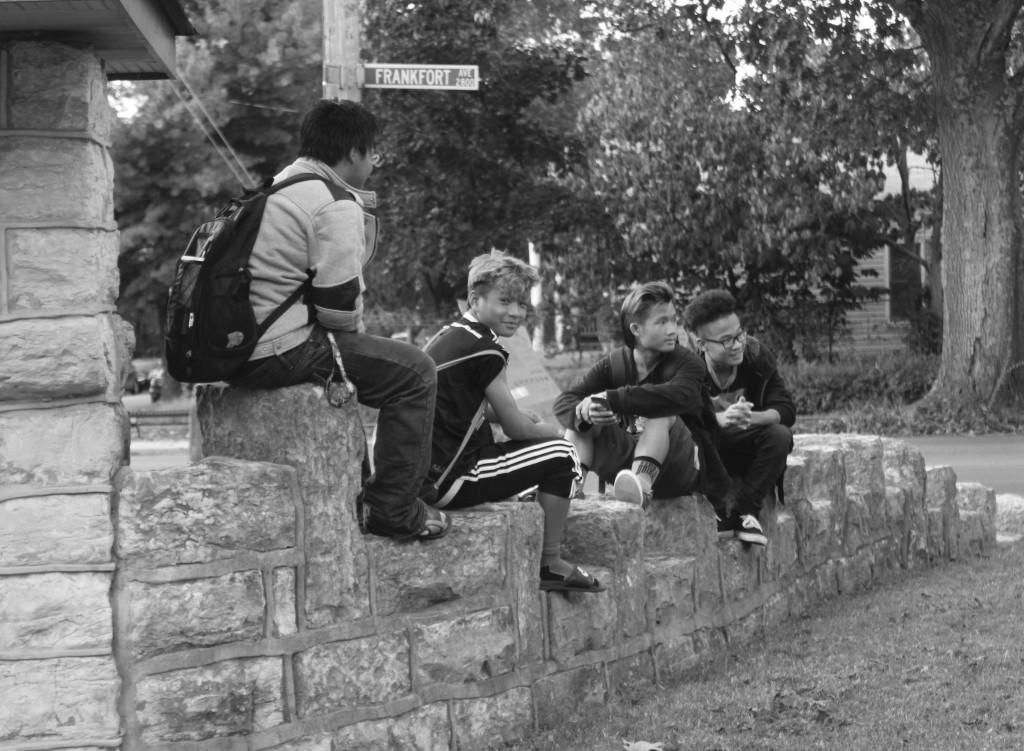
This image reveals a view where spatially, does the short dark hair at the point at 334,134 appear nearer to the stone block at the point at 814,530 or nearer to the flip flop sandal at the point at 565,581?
the flip flop sandal at the point at 565,581

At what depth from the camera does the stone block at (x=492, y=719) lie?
511 centimetres

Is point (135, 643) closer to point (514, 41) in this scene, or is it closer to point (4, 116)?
point (4, 116)

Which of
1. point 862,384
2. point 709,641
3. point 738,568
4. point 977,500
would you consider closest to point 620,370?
point 738,568

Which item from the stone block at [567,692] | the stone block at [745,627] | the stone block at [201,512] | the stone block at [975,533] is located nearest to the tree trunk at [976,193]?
the stone block at [975,533]

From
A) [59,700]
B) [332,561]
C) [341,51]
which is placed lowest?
[59,700]

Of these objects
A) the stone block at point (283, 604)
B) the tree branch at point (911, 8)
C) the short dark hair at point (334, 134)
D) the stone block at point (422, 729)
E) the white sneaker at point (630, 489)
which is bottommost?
the stone block at point (422, 729)

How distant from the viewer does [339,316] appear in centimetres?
472

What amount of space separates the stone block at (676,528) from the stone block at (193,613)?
249 centimetres

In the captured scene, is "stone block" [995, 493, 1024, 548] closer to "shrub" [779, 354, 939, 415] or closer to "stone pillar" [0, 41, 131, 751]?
"stone pillar" [0, 41, 131, 751]

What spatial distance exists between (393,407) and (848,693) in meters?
2.21

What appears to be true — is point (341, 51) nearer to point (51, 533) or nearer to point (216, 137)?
point (51, 533)

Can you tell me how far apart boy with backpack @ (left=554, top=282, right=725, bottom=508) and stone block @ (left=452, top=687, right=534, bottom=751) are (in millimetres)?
1218

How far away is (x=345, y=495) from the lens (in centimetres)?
477

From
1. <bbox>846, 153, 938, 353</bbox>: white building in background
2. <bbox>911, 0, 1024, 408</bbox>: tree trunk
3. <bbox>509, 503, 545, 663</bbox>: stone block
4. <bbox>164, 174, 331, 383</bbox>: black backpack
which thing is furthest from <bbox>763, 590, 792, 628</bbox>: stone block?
<bbox>846, 153, 938, 353</bbox>: white building in background
